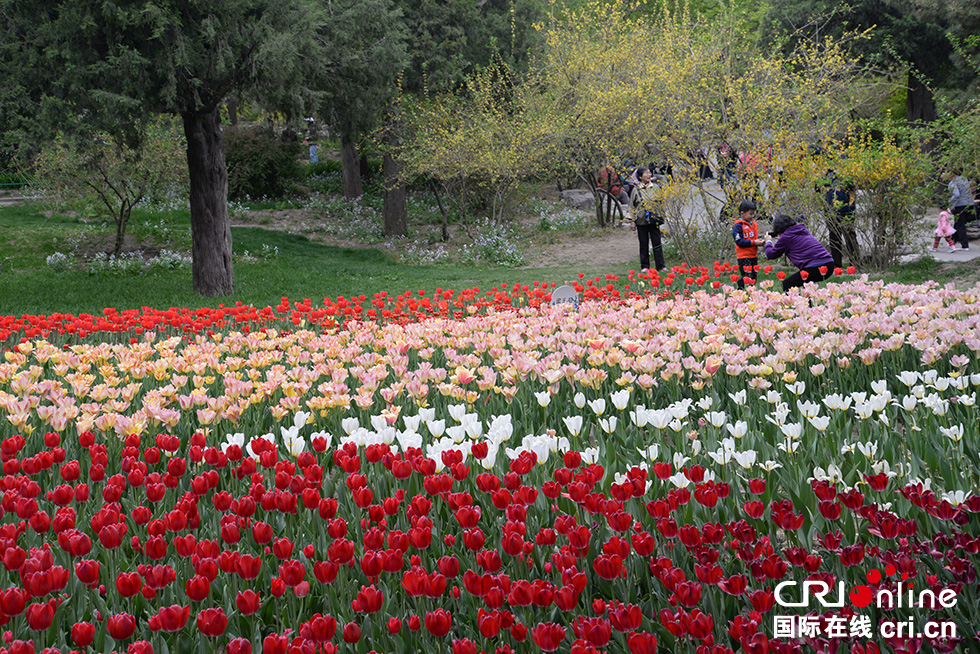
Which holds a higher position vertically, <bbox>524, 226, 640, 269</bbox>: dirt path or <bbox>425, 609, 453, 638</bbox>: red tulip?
<bbox>524, 226, 640, 269</bbox>: dirt path

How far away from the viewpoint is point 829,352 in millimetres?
4289

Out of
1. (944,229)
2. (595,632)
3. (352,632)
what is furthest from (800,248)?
(352,632)

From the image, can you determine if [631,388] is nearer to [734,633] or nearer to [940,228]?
[734,633]

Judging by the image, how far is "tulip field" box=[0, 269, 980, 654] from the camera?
6.28ft

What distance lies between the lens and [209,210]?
1325 cm

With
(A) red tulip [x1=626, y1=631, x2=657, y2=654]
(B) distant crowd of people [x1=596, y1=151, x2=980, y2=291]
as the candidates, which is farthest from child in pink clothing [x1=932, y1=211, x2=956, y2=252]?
(A) red tulip [x1=626, y1=631, x2=657, y2=654]

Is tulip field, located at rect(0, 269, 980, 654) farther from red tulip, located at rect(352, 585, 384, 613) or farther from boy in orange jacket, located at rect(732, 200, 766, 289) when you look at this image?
boy in orange jacket, located at rect(732, 200, 766, 289)

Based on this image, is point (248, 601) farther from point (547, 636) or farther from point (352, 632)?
point (547, 636)

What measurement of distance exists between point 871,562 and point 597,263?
599 inches

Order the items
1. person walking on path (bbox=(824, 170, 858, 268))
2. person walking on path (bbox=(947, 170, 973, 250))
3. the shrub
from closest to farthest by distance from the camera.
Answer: person walking on path (bbox=(824, 170, 858, 268)), person walking on path (bbox=(947, 170, 973, 250)), the shrub

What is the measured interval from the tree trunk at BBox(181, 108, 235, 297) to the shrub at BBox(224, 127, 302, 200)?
556 inches

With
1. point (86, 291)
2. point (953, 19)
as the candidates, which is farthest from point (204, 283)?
point (953, 19)

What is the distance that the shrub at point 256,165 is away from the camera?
27.1 metres

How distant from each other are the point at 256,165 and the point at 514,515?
2716 cm
